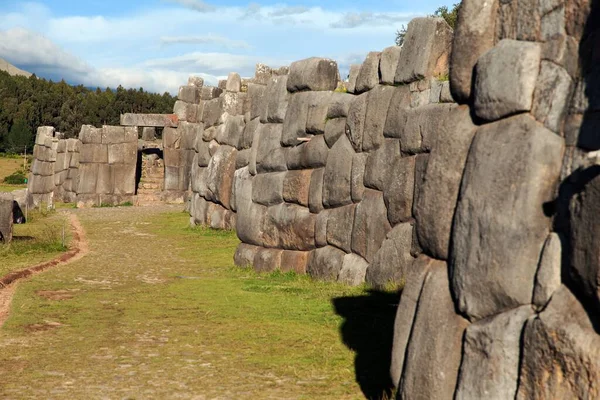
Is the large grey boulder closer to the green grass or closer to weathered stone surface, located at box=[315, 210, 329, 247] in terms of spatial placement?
weathered stone surface, located at box=[315, 210, 329, 247]

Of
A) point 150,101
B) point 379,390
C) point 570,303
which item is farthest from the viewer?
point 150,101

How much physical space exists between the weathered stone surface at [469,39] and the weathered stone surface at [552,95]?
638 millimetres

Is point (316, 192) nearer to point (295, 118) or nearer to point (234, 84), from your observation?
point (295, 118)

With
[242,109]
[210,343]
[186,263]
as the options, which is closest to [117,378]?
[210,343]

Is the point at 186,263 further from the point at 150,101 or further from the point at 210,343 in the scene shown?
the point at 150,101

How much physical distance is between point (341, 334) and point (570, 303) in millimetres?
4650

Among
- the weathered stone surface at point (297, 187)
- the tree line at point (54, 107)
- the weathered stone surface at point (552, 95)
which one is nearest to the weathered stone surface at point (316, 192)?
the weathered stone surface at point (297, 187)

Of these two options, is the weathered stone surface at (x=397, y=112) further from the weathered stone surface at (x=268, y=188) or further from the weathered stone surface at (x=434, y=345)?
the weathered stone surface at (x=434, y=345)

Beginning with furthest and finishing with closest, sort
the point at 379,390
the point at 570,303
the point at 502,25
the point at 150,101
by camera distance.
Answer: the point at 150,101 < the point at 379,390 < the point at 502,25 < the point at 570,303

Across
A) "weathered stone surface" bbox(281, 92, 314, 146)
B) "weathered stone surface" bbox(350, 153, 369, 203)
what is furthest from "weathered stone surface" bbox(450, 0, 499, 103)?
"weathered stone surface" bbox(281, 92, 314, 146)

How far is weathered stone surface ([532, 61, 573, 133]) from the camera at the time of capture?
14.3ft

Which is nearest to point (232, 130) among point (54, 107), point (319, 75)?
point (319, 75)

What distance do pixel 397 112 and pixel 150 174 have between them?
81.2 ft

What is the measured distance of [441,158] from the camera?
17.2ft
